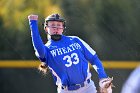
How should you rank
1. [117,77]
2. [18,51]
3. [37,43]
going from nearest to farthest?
[37,43] → [117,77] → [18,51]

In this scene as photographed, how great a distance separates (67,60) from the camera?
536 centimetres

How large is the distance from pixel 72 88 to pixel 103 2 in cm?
408

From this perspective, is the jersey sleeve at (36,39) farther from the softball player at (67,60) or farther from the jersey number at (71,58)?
the jersey number at (71,58)

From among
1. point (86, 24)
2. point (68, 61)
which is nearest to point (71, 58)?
point (68, 61)

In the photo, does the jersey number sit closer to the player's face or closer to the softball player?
the softball player

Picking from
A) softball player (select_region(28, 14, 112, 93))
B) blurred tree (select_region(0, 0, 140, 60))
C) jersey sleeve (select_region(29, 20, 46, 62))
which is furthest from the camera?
blurred tree (select_region(0, 0, 140, 60))

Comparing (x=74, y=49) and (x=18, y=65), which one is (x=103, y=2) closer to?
(x=18, y=65)

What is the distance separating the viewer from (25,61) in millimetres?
8859

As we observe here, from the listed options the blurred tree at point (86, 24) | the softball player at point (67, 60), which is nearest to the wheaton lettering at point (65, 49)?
the softball player at point (67, 60)

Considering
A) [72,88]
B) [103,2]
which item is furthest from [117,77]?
[72,88]

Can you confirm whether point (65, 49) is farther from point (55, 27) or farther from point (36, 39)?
point (36, 39)

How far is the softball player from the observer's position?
5348 millimetres

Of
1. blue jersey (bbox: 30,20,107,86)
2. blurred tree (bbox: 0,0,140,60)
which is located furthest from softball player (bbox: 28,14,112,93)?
blurred tree (bbox: 0,0,140,60)

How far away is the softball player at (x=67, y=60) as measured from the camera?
17.5 ft
